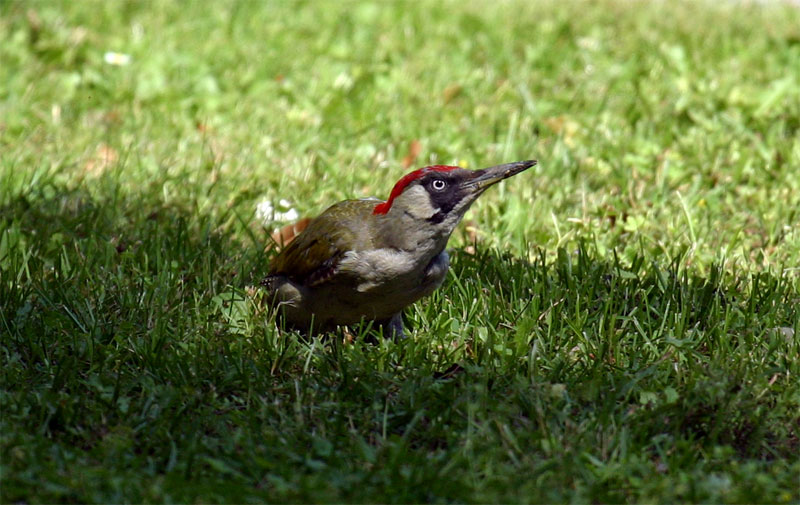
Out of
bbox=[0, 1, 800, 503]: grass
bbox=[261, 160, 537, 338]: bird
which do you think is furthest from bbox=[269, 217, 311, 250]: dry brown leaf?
bbox=[261, 160, 537, 338]: bird

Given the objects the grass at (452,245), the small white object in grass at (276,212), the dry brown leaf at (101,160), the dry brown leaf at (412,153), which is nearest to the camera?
the grass at (452,245)

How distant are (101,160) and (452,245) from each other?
7.61ft

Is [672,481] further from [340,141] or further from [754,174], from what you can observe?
[340,141]

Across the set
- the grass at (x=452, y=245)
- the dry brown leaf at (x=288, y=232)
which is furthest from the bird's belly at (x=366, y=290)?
the dry brown leaf at (x=288, y=232)

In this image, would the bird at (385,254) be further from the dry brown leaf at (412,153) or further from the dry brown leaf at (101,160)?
the dry brown leaf at (101,160)

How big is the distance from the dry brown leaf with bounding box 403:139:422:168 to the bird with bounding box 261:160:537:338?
6.45 feet

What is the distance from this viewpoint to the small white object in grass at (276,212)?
19.4ft

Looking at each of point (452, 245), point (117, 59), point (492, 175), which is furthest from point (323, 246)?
point (117, 59)

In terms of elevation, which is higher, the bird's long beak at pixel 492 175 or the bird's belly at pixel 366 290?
the bird's long beak at pixel 492 175

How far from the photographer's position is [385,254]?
4.34 meters

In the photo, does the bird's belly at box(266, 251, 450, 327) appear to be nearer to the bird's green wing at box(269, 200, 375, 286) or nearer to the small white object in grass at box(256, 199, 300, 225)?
the bird's green wing at box(269, 200, 375, 286)

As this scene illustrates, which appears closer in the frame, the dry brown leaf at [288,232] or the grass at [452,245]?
the grass at [452,245]

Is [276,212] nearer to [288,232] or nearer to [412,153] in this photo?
[288,232]

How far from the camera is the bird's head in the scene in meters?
4.29
